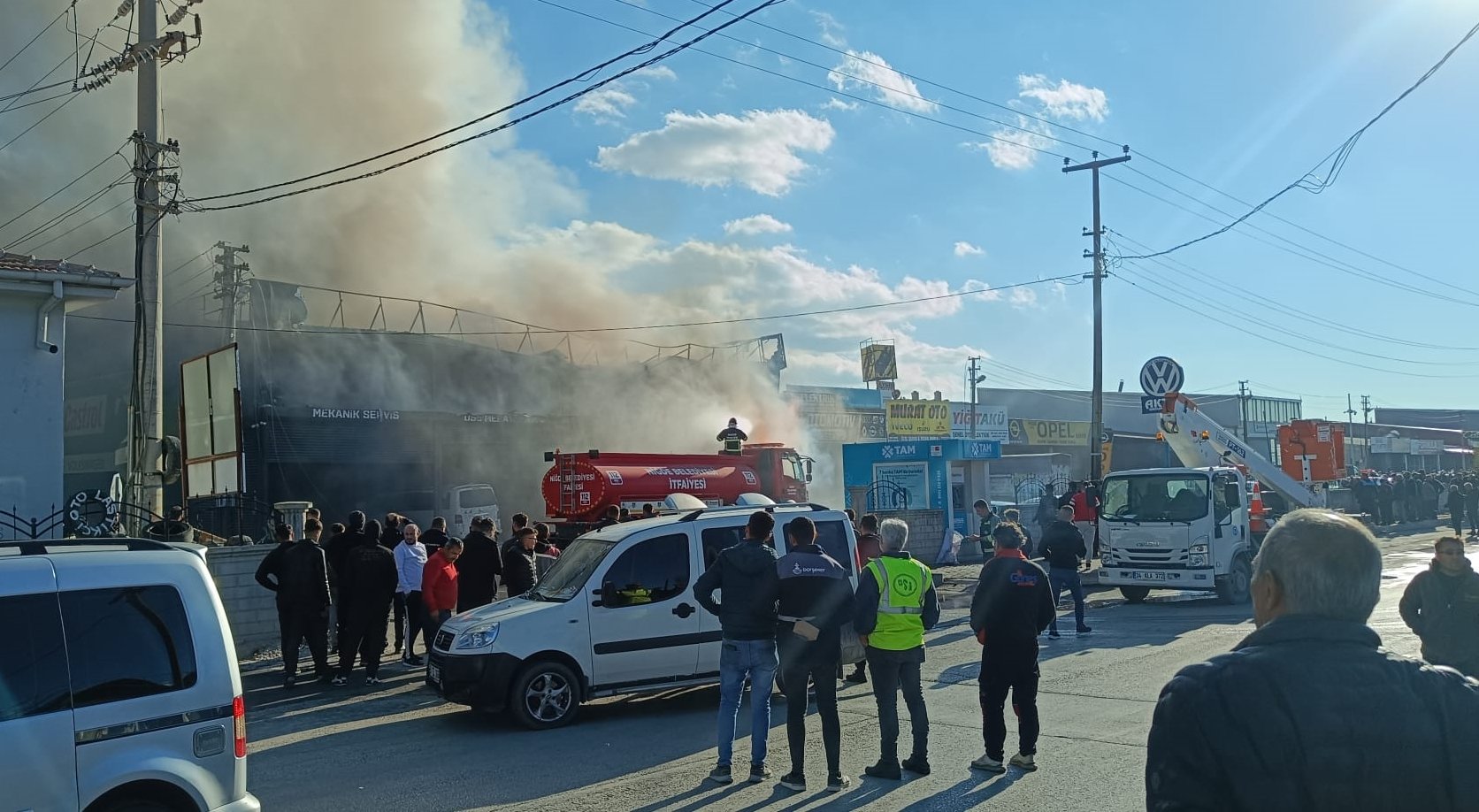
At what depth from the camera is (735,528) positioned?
32.1 ft

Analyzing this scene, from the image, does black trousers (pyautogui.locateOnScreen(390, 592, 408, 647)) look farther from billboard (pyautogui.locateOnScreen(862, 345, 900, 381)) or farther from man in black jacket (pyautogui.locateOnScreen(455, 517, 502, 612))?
billboard (pyautogui.locateOnScreen(862, 345, 900, 381))

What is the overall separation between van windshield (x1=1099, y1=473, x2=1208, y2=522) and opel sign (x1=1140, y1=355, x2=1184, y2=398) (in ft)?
16.2

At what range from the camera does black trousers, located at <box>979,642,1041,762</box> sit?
701cm

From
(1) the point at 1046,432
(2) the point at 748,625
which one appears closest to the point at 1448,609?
(2) the point at 748,625

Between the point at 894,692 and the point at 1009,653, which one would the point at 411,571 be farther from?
the point at 1009,653

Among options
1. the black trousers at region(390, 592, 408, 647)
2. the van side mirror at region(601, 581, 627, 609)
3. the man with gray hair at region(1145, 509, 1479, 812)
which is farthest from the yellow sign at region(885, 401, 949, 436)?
the man with gray hair at region(1145, 509, 1479, 812)

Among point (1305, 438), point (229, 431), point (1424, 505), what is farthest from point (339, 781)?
point (1424, 505)

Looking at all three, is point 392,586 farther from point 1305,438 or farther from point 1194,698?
point 1305,438

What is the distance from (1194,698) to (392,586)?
1035cm

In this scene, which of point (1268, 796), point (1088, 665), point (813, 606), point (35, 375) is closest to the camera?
point (1268, 796)

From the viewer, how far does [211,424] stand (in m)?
18.8

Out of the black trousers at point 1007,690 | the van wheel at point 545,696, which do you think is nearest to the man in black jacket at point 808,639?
the black trousers at point 1007,690

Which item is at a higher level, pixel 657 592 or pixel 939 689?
pixel 657 592

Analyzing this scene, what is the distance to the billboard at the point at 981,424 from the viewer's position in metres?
52.2
